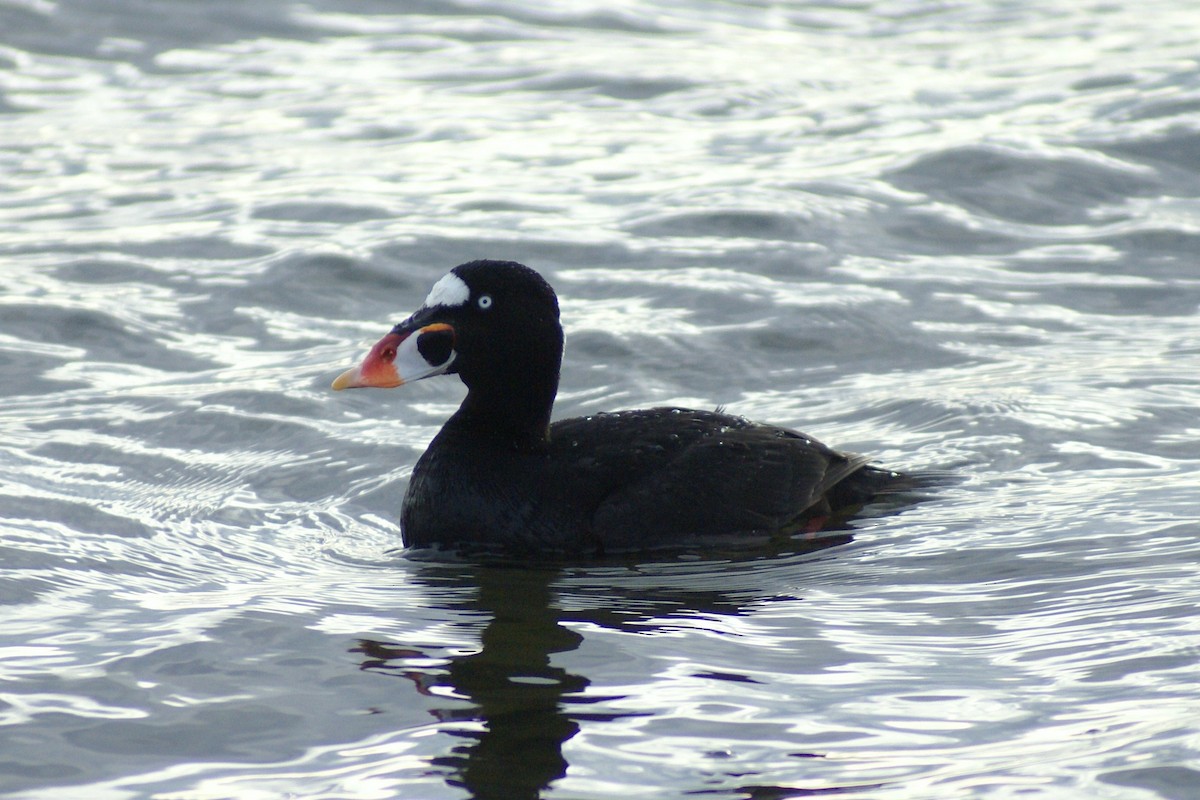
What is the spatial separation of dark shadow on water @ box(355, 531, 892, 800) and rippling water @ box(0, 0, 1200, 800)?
0.02 metres

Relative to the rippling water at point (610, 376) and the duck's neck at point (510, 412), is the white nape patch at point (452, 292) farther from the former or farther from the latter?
the rippling water at point (610, 376)

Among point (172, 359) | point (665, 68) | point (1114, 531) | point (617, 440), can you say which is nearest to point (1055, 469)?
point (1114, 531)

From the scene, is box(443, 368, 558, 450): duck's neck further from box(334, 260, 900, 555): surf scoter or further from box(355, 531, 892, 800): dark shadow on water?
box(355, 531, 892, 800): dark shadow on water

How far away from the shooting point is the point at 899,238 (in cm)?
977

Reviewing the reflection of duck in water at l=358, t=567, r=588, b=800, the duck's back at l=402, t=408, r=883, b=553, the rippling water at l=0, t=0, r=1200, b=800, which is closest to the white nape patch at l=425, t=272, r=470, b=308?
the duck's back at l=402, t=408, r=883, b=553

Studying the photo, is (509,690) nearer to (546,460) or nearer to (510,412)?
(546,460)

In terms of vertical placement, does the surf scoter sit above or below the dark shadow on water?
above

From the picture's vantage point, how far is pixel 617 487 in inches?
217

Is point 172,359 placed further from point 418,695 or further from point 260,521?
point 418,695

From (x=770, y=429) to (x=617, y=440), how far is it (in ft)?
1.99

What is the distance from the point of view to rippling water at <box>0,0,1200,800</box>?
3871 millimetres

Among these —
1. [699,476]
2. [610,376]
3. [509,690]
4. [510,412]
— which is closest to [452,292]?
[510,412]

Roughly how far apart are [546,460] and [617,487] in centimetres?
27

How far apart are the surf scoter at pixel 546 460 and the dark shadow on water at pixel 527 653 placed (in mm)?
146
